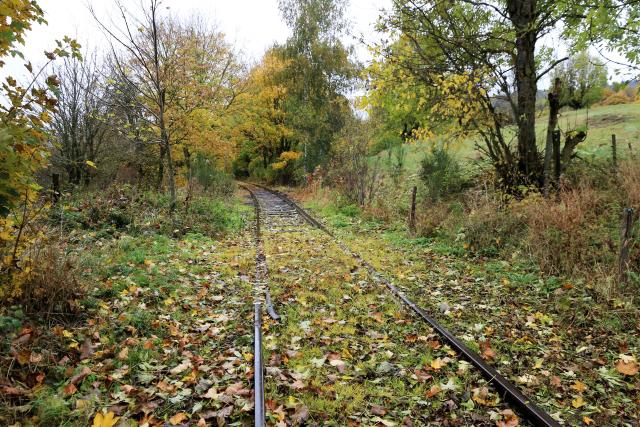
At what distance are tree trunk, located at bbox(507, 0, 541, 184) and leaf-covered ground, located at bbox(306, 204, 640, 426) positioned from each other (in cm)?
382

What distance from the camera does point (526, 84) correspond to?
10.6 m

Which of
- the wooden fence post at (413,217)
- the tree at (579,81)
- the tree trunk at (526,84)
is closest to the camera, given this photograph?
the tree trunk at (526,84)

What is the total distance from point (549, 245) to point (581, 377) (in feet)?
11.8

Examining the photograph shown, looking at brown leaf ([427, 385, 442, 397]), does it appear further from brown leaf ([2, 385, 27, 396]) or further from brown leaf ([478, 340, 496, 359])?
brown leaf ([2, 385, 27, 396])

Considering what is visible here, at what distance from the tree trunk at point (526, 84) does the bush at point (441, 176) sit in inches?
121

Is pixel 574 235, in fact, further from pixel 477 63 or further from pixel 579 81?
pixel 579 81

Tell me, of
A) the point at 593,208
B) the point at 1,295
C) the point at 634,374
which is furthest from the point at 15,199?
the point at 593,208

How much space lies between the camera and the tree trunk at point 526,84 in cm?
1012

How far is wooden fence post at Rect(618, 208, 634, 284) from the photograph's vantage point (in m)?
6.14

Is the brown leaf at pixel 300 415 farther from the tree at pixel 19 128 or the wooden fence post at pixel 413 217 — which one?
the wooden fence post at pixel 413 217

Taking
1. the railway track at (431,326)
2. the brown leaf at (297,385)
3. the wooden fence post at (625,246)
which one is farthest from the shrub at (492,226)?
the brown leaf at (297,385)

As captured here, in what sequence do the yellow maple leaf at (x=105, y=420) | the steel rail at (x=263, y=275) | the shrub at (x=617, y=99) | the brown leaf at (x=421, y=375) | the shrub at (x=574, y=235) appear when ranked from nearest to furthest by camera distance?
the yellow maple leaf at (x=105, y=420) < the brown leaf at (x=421, y=375) < the steel rail at (x=263, y=275) < the shrub at (x=574, y=235) < the shrub at (x=617, y=99)

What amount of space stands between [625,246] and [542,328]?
1995 millimetres

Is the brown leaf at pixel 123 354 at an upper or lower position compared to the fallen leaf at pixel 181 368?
upper
